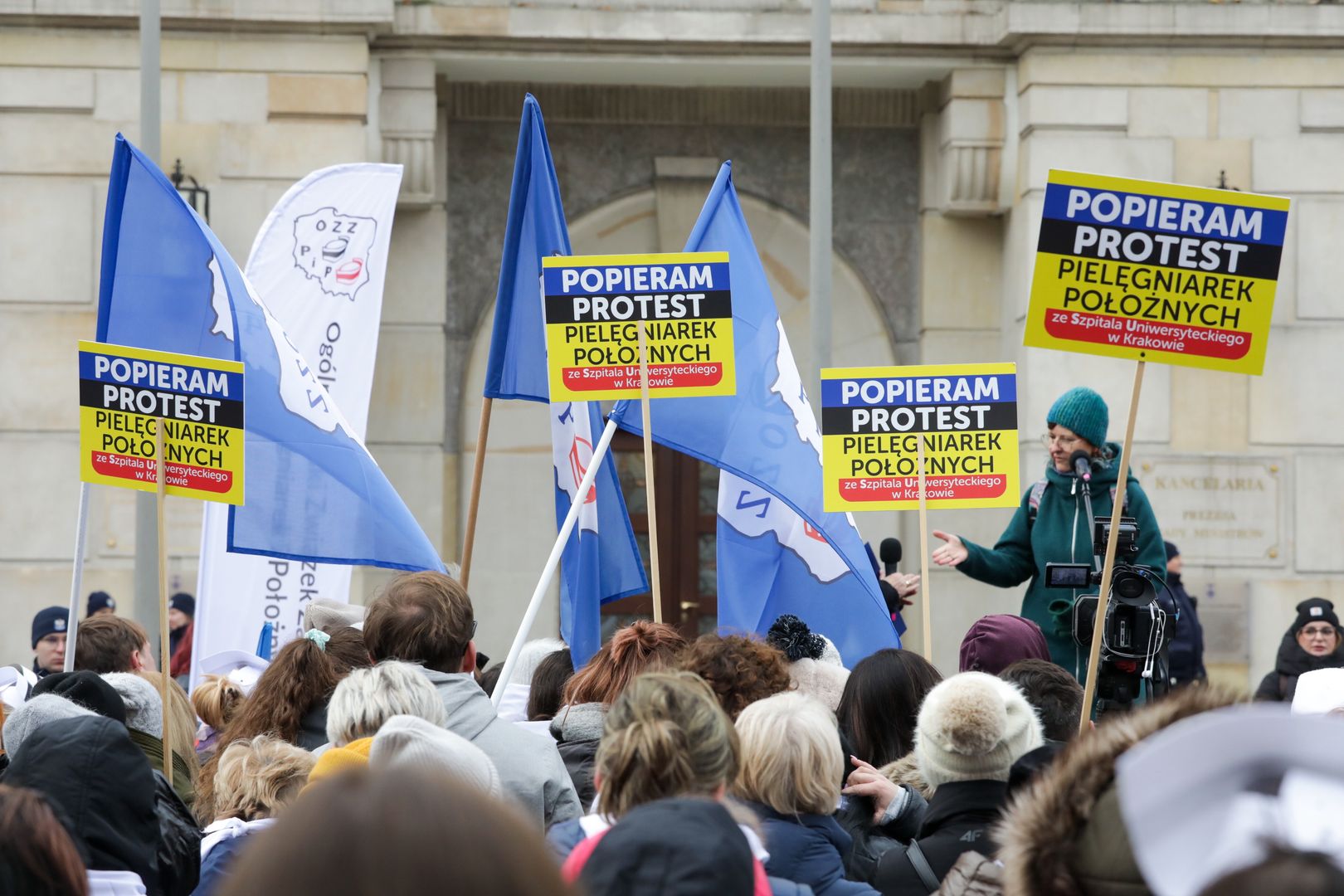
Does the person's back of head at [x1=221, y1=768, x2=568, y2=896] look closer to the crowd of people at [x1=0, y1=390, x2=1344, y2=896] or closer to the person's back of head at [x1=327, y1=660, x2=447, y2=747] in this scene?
the crowd of people at [x1=0, y1=390, x2=1344, y2=896]

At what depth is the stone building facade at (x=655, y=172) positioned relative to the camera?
11.1 metres

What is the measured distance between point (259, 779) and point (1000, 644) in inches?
90.4

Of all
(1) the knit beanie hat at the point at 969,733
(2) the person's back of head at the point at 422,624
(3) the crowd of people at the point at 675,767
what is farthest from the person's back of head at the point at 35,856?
(2) the person's back of head at the point at 422,624

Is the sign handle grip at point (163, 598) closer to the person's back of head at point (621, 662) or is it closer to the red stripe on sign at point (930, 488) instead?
the person's back of head at point (621, 662)

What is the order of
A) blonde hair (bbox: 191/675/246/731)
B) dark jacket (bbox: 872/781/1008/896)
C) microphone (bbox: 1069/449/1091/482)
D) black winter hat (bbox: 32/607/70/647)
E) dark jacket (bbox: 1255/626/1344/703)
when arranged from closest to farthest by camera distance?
1. dark jacket (bbox: 872/781/1008/896)
2. blonde hair (bbox: 191/675/246/731)
3. microphone (bbox: 1069/449/1091/482)
4. black winter hat (bbox: 32/607/70/647)
5. dark jacket (bbox: 1255/626/1344/703)

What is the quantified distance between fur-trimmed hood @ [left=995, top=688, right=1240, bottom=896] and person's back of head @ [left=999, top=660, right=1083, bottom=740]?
8.99 feet

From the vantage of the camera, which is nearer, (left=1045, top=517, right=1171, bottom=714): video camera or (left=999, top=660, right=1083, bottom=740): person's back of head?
(left=999, top=660, right=1083, bottom=740): person's back of head

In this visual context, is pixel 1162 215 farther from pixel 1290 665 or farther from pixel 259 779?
pixel 1290 665

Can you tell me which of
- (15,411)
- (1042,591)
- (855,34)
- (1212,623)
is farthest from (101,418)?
(1212,623)

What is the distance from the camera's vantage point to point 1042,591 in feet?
21.9

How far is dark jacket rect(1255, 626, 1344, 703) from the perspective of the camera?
9273 millimetres

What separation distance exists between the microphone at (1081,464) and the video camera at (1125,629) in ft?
1.13

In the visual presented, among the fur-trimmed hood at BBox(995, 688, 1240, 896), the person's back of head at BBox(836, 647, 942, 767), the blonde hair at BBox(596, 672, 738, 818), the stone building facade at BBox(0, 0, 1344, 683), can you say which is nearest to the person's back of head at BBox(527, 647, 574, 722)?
the person's back of head at BBox(836, 647, 942, 767)

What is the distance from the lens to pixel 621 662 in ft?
15.4
